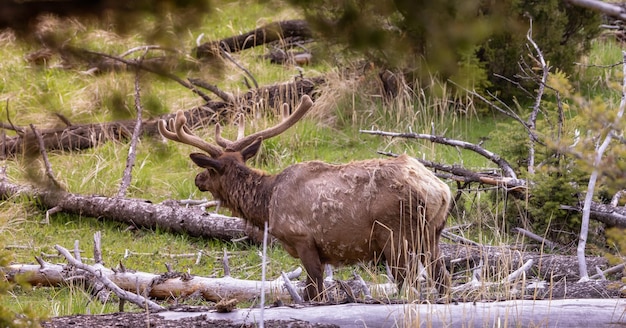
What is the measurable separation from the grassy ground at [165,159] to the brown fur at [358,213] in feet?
4.47

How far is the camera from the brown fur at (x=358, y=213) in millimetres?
6676

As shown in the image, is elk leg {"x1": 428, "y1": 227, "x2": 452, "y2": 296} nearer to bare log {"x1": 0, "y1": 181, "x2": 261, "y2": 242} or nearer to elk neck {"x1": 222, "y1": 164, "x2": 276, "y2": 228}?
elk neck {"x1": 222, "y1": 164, "x2": 276, "y2": 228}

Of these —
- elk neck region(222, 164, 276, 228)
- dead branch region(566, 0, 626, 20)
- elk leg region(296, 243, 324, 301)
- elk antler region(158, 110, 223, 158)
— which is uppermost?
dead branch region(566, 0, 626, 20)

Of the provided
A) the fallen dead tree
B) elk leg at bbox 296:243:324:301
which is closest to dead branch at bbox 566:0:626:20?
the fallen dead tree

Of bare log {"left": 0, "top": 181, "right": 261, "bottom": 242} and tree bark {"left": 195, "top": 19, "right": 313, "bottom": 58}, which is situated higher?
tree bark {"left": 195, "top": 19, "right": 313, "bottom": 58}

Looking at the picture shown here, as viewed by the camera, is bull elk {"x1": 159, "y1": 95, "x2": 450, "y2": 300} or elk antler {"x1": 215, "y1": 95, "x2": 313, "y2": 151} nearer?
bull elk {"x1": 159, "y1": 95, "x2": 450, "y2": 300}

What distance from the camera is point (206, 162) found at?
7.64 meters

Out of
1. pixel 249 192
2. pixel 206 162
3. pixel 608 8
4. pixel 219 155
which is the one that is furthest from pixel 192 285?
pixel 608 8

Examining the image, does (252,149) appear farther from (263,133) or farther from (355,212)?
(355,212)

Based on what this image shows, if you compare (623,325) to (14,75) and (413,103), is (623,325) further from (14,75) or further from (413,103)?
(14,75)

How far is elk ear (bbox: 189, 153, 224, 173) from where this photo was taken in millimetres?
7582

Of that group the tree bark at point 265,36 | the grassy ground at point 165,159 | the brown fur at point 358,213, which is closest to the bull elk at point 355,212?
the brown fur at point 358,213

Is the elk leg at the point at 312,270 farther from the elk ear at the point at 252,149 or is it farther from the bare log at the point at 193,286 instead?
the elk ear at the point at 252,149

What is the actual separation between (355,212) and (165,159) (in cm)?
276
